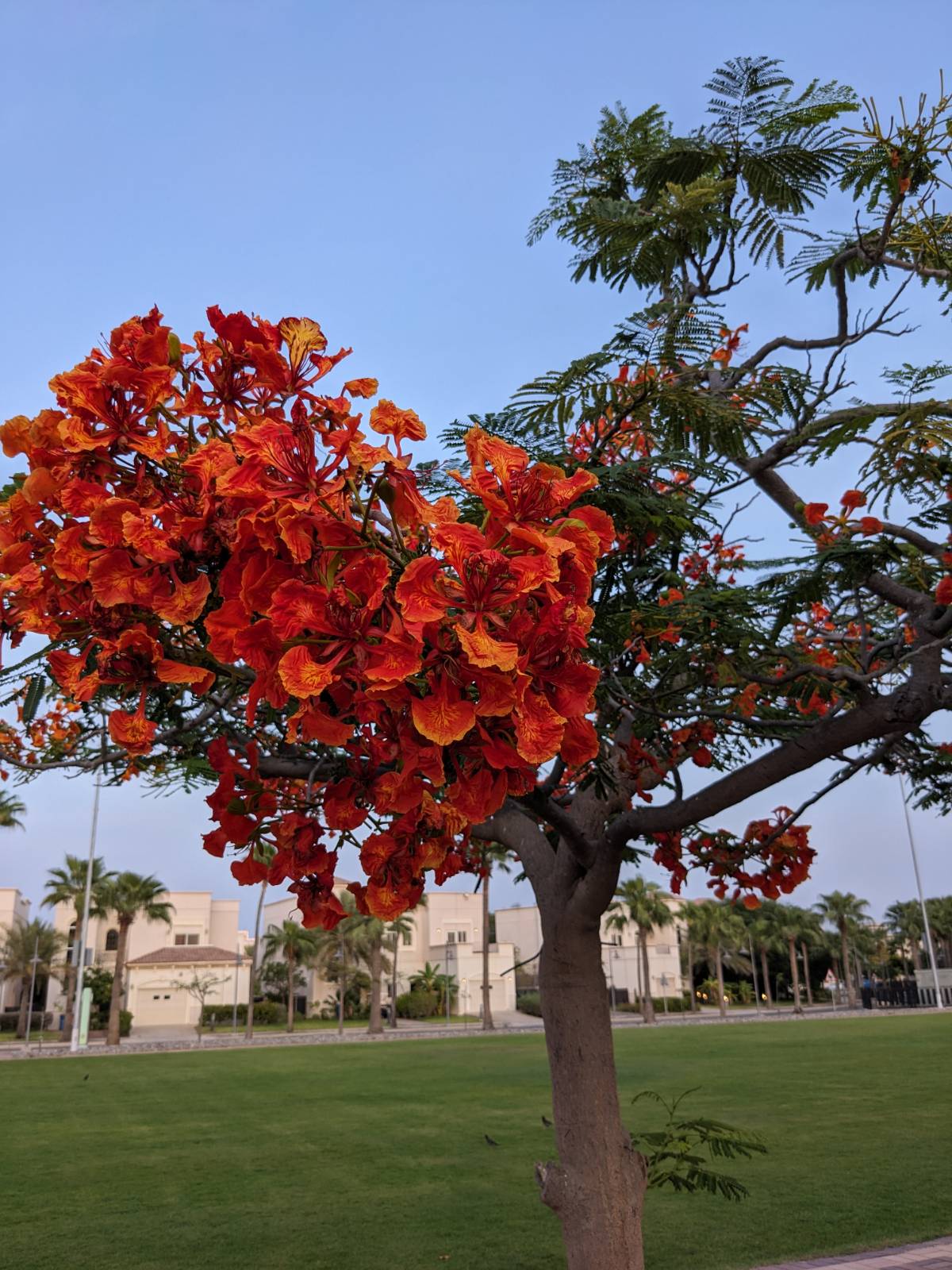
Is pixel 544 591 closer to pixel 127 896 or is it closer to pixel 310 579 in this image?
pixel 310 579

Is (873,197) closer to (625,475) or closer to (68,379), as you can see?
(625,475)

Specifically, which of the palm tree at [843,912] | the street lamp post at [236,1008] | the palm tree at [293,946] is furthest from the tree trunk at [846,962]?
the street lamp post at [236,1008]

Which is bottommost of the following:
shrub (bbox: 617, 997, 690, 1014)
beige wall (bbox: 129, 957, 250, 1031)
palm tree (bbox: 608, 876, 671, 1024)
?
shrub (bbox: 617, 997, 690, 1014)

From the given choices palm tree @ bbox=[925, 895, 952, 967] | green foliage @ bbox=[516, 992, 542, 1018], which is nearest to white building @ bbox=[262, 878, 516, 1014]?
green foliage @ bbox=[516, 992, 542, 1018]

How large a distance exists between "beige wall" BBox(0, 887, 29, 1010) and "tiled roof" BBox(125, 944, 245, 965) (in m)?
6.49

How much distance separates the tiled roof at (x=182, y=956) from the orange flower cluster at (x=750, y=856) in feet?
185

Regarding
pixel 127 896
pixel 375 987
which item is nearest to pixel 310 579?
pixel 127 896

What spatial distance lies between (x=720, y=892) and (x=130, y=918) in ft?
138

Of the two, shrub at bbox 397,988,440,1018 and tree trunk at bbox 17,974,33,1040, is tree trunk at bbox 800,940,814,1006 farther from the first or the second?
tree trunk at bbox 17,974,33,1040

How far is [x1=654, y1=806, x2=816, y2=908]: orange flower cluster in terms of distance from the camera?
4.82 meters

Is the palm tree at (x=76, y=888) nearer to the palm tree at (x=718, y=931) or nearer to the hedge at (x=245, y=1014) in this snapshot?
the hedge at (x=245, y=1014)

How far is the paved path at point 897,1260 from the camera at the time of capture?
263 inches

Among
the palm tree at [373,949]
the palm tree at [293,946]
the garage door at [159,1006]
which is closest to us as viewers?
the palm tree at [373,949]

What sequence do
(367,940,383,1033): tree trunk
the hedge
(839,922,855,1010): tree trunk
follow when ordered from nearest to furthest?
(367,940,383,1033): tree trunk
the hedge
(839,922,855,1010): tree trunk
